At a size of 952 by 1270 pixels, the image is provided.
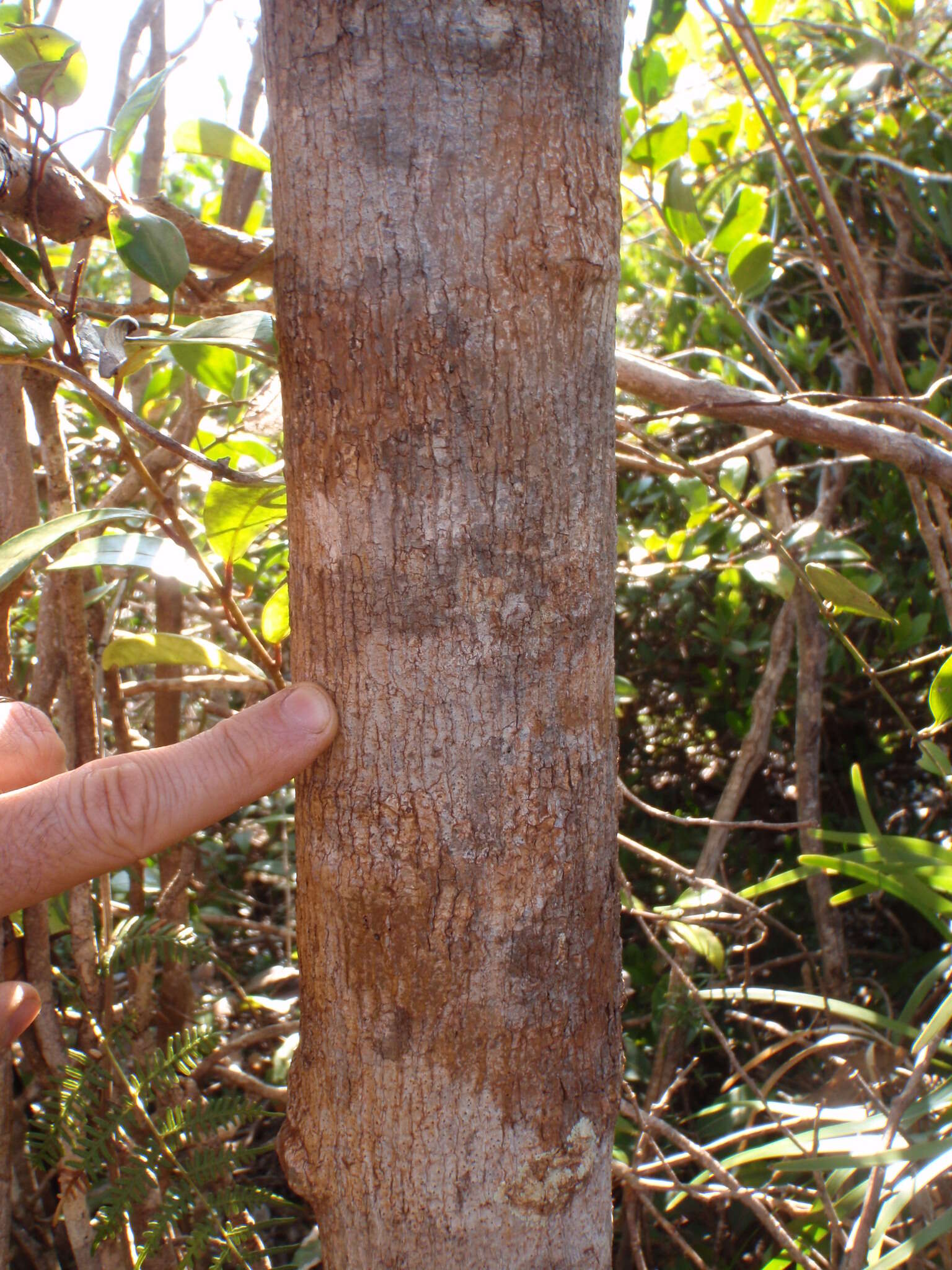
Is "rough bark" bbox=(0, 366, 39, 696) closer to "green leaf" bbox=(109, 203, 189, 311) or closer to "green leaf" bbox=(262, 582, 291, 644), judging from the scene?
"green leaf" bbox=(262, 582, 291, 644)

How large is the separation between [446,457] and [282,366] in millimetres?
156

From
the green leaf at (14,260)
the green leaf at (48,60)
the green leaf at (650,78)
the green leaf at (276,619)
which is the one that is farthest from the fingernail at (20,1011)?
the green leaf at (650,78)

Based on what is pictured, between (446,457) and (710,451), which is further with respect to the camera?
(710,451)

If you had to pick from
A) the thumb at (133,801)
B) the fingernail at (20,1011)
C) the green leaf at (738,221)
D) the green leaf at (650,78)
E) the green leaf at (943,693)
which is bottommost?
the fingernail at (20,1011)

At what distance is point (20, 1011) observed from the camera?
33.6 inches

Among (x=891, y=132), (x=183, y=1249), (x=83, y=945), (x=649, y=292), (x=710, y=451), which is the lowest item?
(x=183, y=1249)

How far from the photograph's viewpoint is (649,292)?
110 inches

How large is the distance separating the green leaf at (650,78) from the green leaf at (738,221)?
0.21m

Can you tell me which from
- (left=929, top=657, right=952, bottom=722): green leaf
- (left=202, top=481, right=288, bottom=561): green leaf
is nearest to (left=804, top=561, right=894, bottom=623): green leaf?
(left=929, top=657, right=952, bottom=722): green leaf

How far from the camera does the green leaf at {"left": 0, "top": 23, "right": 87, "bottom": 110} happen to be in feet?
2.68

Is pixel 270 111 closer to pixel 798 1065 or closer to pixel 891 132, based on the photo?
pixel 798 1065

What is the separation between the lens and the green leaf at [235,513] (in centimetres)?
97

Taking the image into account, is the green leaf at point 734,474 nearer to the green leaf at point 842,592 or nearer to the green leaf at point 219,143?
the green leaf at point 842,592

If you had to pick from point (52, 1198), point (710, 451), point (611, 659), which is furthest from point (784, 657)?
point (52, 1198)
